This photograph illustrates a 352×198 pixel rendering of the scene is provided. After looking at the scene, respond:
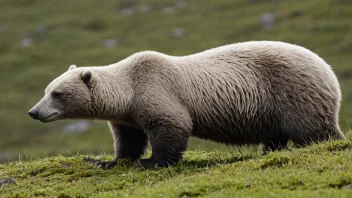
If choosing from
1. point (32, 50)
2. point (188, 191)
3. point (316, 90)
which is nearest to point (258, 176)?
point (188, 191)

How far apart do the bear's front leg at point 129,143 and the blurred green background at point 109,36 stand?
46410 millimetres

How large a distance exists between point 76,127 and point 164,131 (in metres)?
60.7

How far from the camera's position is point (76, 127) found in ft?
239

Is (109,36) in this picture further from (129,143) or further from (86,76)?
(86,76)

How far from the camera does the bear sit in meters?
13.8

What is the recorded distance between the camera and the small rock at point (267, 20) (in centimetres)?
9506

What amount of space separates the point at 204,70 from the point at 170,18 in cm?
9234

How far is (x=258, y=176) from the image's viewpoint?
1038 centimetres

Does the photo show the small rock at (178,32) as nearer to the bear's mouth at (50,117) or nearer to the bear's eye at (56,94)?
the bear's eye at (56,94)

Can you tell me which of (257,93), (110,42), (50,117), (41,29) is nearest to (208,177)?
(257,93)

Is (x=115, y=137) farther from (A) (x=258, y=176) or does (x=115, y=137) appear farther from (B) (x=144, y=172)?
(A) (x=258, y=176)

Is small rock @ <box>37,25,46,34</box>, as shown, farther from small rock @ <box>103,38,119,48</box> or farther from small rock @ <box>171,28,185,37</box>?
small rock @ <box>171,28,185,37</box>

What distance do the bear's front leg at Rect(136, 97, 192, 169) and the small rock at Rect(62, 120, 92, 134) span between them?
58.6m

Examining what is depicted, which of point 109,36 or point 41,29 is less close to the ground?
point 41,29
